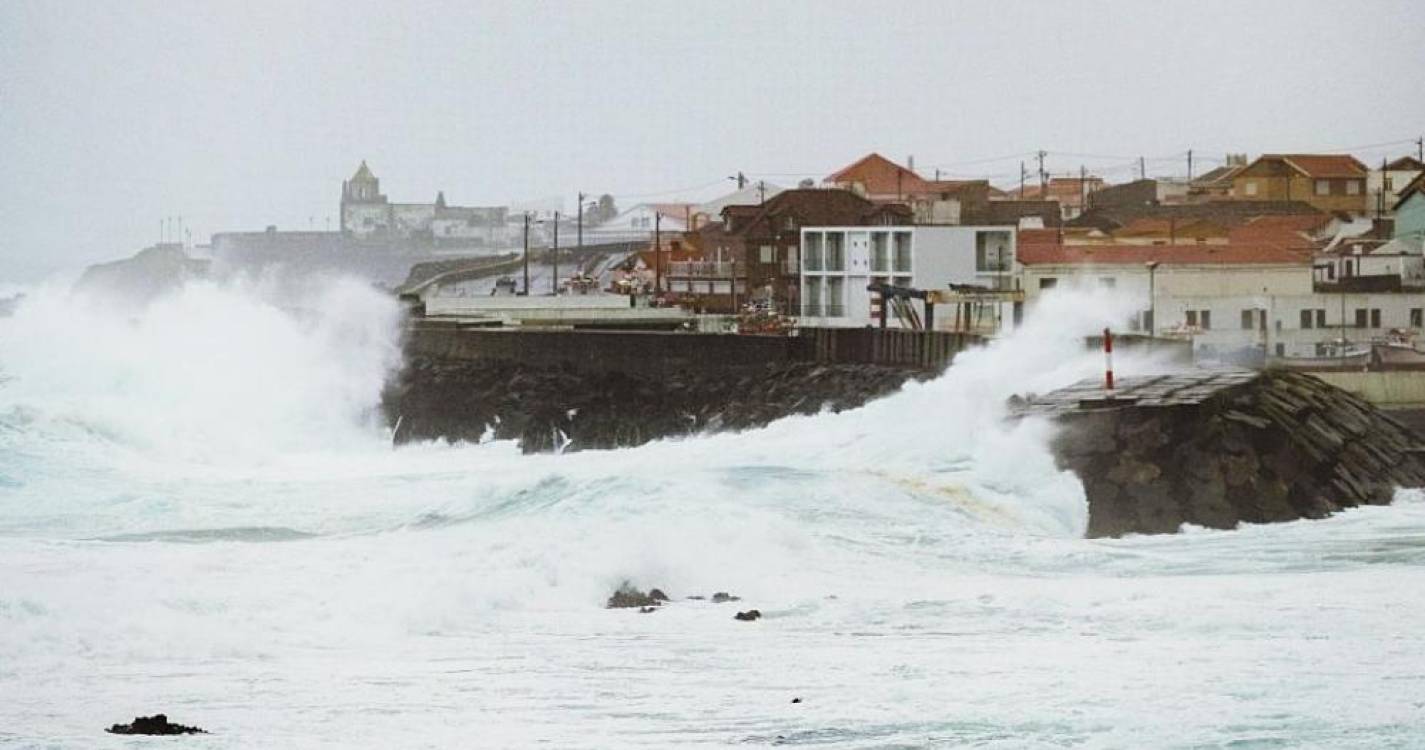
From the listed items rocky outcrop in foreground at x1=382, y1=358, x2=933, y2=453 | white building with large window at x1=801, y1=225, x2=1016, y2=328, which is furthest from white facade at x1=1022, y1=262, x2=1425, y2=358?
rocky outcrop in foreground at x1=382, y1=358, x2=933, y2=453

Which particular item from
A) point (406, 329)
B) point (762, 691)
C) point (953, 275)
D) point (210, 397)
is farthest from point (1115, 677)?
point (406, 329)

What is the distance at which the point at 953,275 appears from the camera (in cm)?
3569

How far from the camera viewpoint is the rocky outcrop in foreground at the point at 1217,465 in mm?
15531

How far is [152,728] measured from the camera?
8773 millimetres

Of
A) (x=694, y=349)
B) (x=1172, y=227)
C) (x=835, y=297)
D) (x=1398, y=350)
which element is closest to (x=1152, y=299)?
(x=1398, y=350)

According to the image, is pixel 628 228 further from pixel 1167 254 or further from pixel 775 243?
pixel 1167 254

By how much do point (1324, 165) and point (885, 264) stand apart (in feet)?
59.6

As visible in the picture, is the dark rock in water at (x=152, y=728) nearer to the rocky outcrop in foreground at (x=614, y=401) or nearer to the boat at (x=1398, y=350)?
the rocky outcrop in foreground at (x=614, y=401)

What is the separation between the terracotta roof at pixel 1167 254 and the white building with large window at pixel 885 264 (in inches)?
23.1

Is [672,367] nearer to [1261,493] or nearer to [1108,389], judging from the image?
[1108,389]

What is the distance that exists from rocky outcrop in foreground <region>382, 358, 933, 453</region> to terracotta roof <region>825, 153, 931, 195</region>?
78.2 ft

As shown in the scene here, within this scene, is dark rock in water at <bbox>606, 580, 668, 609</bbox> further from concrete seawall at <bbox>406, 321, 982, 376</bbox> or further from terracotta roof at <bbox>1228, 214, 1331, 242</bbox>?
terracotta roof at <bbox>1228, 214, 1331, 242</bbox>

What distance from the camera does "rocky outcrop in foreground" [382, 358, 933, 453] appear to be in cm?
2720

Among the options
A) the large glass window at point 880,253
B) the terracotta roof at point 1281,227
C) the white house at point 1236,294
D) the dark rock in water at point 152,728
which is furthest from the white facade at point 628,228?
the dark rock in water at point 152,728
